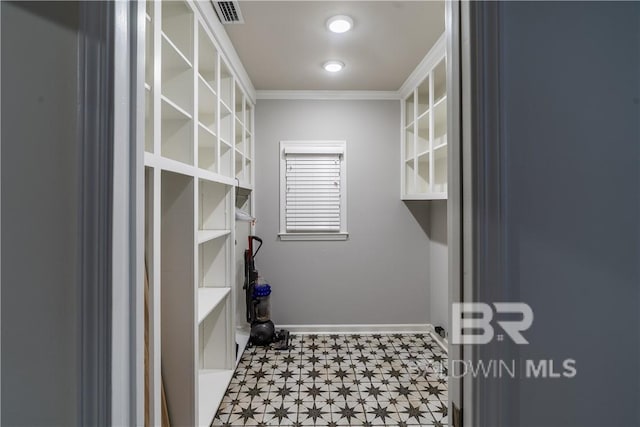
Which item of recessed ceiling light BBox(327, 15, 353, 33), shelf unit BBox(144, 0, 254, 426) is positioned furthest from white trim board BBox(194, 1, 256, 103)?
recessed ceiling light BBox(327, 15, 353, 33)

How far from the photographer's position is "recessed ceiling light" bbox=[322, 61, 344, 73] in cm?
280

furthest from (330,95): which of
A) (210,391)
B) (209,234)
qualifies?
(210,391)

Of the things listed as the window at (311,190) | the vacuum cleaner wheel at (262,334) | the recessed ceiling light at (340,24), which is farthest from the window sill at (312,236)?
the recessed ceiling light at (340,24)

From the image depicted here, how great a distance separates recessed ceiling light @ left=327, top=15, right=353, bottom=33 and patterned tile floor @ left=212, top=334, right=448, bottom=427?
2.62 m

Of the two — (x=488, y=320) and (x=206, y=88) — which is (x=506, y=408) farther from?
(x=206, y=88)

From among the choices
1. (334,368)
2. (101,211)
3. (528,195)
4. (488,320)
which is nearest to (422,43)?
(528,195)

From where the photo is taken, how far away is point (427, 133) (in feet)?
11.0

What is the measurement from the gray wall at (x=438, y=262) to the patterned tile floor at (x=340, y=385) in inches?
13.1

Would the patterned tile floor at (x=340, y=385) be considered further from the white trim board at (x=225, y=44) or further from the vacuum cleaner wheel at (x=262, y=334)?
the white trim board at (x=225, y=44)

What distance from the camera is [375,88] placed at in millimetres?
3469

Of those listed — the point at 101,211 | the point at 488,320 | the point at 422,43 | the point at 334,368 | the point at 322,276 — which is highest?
the point at 422,43

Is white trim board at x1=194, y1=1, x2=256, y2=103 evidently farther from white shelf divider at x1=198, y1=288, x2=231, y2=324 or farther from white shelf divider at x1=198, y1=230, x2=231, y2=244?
white shelf divider at x1=198, y1=288, x2=231, y2=324

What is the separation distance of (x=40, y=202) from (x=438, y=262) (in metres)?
3.31

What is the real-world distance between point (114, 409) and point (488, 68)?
1.11 metres
